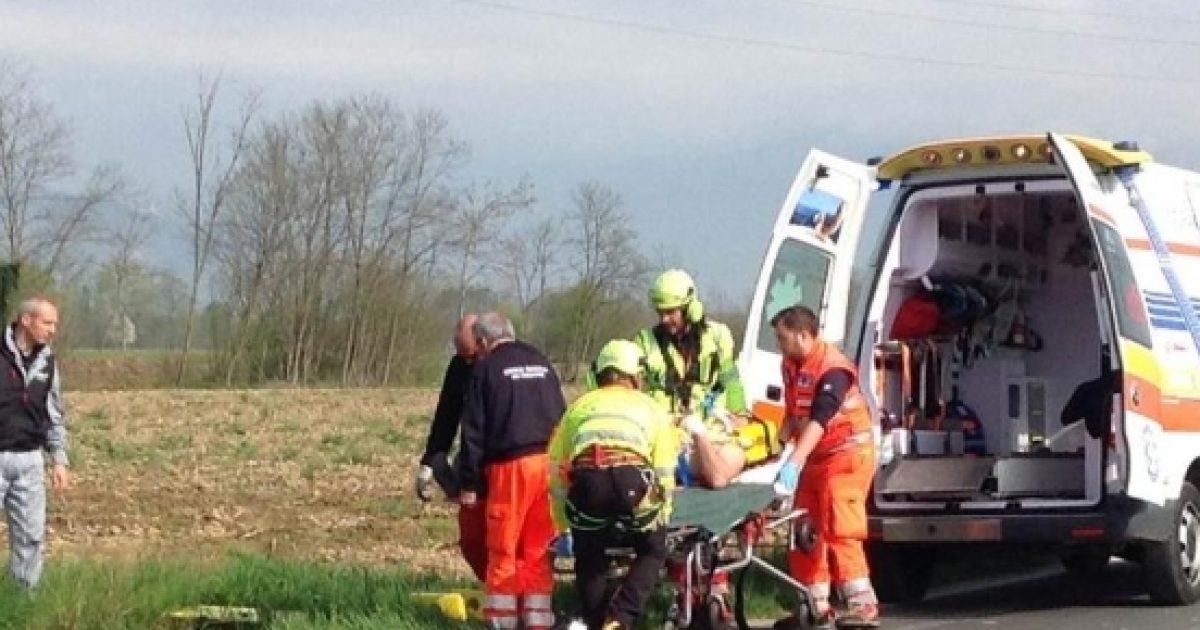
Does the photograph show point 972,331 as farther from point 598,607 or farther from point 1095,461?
point 598,607

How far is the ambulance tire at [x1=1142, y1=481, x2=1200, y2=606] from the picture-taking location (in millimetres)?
10969

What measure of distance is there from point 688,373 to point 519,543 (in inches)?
60.7

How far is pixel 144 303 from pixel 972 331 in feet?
204

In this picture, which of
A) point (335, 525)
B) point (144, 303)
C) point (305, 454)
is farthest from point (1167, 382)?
point (144, 303)

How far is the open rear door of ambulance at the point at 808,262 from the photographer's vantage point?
→ 11039 mm

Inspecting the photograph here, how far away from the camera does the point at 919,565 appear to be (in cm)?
1198

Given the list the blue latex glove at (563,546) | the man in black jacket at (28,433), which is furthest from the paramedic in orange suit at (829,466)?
the man in black jacket at (28,433)

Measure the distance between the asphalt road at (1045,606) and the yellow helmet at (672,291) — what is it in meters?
2.26

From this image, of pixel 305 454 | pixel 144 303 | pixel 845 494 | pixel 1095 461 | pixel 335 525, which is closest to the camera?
pixel 845 494

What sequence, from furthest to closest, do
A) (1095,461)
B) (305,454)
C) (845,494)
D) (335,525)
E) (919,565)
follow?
(305,454)
(335,525)
(919,565)
(1095,461)
(845,494)

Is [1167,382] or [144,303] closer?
[1167,382]

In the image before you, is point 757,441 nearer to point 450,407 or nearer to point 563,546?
point 563,546

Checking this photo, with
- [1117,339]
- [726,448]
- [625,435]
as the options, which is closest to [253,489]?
[726,448]

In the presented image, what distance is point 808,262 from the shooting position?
11.2 meters
